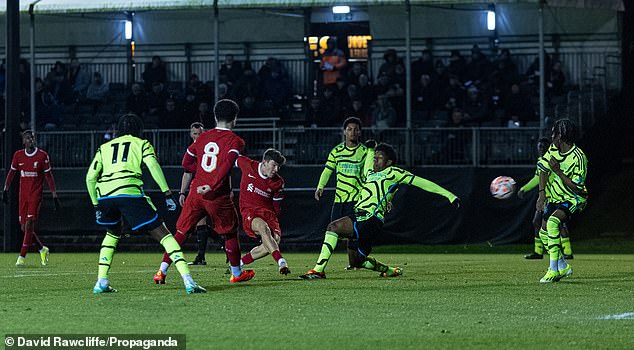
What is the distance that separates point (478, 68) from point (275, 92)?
5.12 metres

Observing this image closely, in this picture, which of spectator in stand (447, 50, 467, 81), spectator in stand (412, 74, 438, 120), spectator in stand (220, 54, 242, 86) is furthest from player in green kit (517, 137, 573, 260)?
spectator in stand (220, 54, 242, 86)

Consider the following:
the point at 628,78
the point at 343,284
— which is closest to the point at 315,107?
the point at 628,78

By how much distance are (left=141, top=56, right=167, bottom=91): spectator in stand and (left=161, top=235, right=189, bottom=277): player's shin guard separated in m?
18.3

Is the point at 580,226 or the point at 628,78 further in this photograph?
the point at 628,78

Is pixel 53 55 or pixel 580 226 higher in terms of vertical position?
pixel 53 55

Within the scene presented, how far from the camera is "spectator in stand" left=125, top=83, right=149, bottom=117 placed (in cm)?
2941

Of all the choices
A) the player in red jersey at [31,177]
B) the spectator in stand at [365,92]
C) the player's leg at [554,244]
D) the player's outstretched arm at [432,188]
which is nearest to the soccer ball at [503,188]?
the player's leg at [554,244]

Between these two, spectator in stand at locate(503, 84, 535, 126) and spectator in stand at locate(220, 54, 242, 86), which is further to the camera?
spectator in stand at locate(220, 54, 242, 86)

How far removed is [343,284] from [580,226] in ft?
50.2

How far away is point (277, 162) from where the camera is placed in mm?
15516

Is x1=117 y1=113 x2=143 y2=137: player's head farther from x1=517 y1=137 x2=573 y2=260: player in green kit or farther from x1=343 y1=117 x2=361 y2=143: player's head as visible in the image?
x1=517 y1=137 x2=573 y2=260: player in green kit

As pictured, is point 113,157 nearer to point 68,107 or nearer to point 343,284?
point 343,284

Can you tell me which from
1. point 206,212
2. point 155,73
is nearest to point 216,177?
point 206,212

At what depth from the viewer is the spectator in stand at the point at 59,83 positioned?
30.8 meters
